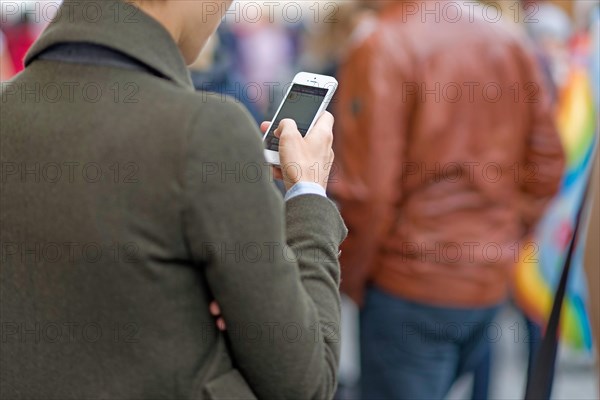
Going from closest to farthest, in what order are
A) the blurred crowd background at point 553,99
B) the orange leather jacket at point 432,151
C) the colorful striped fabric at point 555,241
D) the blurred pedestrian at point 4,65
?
the orange leather jacket at point 432,151 < the blurred crowd background at point 553,99 < the blurred pedestrian at point 4,65 < the colorful striped fabric at point 555,241

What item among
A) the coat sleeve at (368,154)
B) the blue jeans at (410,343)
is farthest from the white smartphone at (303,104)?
the blue jeans at (410,343)

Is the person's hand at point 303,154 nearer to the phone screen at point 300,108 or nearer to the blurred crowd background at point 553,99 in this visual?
the phone screen at point 300,108

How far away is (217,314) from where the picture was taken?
1.08 m

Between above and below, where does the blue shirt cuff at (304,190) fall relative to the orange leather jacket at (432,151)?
above

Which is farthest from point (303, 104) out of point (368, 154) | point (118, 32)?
point (368, 154)

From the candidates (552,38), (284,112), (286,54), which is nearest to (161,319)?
(284,112)

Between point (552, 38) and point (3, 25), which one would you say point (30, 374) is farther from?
point (552, 38)

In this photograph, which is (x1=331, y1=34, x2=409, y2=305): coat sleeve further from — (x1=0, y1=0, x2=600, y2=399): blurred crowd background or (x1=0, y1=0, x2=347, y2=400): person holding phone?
(x1=0, y1=0, x2=347, y2=400): person holding phone

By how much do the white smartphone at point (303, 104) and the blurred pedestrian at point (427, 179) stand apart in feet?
3.65

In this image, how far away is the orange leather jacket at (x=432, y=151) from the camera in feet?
8.00

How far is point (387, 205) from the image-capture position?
2.49m

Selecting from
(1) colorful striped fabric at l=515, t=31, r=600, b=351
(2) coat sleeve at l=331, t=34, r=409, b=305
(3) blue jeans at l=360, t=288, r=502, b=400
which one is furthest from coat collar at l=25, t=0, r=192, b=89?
(1) colorful striped fabric at l=515, t=31, r=600, b=351

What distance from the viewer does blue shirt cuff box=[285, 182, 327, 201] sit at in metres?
1.18

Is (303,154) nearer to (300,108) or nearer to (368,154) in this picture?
(300,108)
